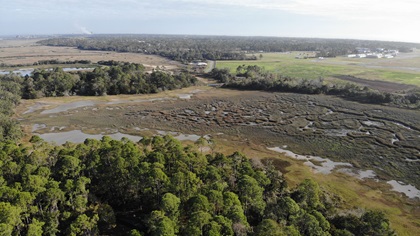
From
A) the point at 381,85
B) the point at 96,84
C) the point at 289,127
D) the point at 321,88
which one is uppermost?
the point at 381,85

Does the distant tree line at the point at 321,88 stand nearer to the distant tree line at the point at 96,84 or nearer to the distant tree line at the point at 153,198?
the distant tree line at the point at 96,84

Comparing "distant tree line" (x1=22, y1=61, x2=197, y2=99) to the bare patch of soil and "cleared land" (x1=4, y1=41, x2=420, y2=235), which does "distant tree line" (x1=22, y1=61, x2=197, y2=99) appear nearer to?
"cleared land" (x1=4, y1=41, x2=420, y2=235)

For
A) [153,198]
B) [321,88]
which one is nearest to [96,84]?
[153,198]

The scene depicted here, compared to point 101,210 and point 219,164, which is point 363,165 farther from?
point 101,210

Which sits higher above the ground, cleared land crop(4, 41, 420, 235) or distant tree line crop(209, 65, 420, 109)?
distant tree line crop(209, 65, 420, 109)

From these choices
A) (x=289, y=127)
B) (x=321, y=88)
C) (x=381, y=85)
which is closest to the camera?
(x=289, y=127)

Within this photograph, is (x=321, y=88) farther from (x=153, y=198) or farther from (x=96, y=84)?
(x=153, y=198)

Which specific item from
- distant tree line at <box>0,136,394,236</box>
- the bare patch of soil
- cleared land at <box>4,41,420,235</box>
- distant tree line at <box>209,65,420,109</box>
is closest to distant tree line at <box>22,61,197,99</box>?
cleared land at <box>4,41,420,235</box>

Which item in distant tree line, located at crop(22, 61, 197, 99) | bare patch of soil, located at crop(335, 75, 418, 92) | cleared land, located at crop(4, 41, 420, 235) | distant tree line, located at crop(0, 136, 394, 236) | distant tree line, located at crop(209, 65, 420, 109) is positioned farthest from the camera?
bare patch of soil, located at crop(335, 75, 418, 92)
